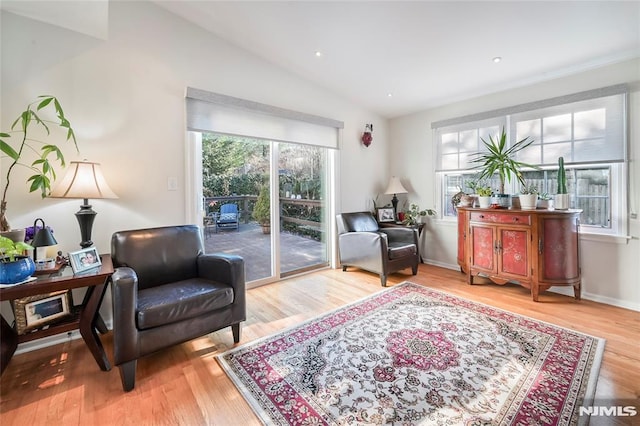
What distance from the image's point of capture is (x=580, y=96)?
2891 millimetres

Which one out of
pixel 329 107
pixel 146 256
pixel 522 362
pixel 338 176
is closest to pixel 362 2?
pixel 329 107

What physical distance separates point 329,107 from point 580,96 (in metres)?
2.75

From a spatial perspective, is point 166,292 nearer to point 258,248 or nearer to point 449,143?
point 258,248

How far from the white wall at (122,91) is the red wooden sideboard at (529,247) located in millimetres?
3031

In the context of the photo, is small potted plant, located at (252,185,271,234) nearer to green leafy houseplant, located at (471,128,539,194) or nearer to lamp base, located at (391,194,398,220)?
lamp base, located at (391,194,398,220)

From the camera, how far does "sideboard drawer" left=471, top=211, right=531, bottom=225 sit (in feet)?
9.48

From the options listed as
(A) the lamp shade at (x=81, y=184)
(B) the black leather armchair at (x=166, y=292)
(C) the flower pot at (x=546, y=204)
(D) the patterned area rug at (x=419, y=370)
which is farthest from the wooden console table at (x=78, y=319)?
(C) the flower pot at (x=546, y=204)

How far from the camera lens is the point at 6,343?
1.77m

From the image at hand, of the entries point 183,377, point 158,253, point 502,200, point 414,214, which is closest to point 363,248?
point 414,214

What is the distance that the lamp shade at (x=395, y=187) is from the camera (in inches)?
172

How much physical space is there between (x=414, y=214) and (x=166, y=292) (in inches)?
133

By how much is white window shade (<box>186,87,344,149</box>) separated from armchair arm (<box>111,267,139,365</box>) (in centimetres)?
169

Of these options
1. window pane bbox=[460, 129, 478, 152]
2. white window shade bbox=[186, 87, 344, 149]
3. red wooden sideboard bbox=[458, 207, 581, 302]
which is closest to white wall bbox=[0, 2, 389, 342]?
white window shade bbox=[186, 87, 344, 149]

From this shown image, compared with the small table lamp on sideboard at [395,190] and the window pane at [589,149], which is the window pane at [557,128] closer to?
the window pane at [589,149]
